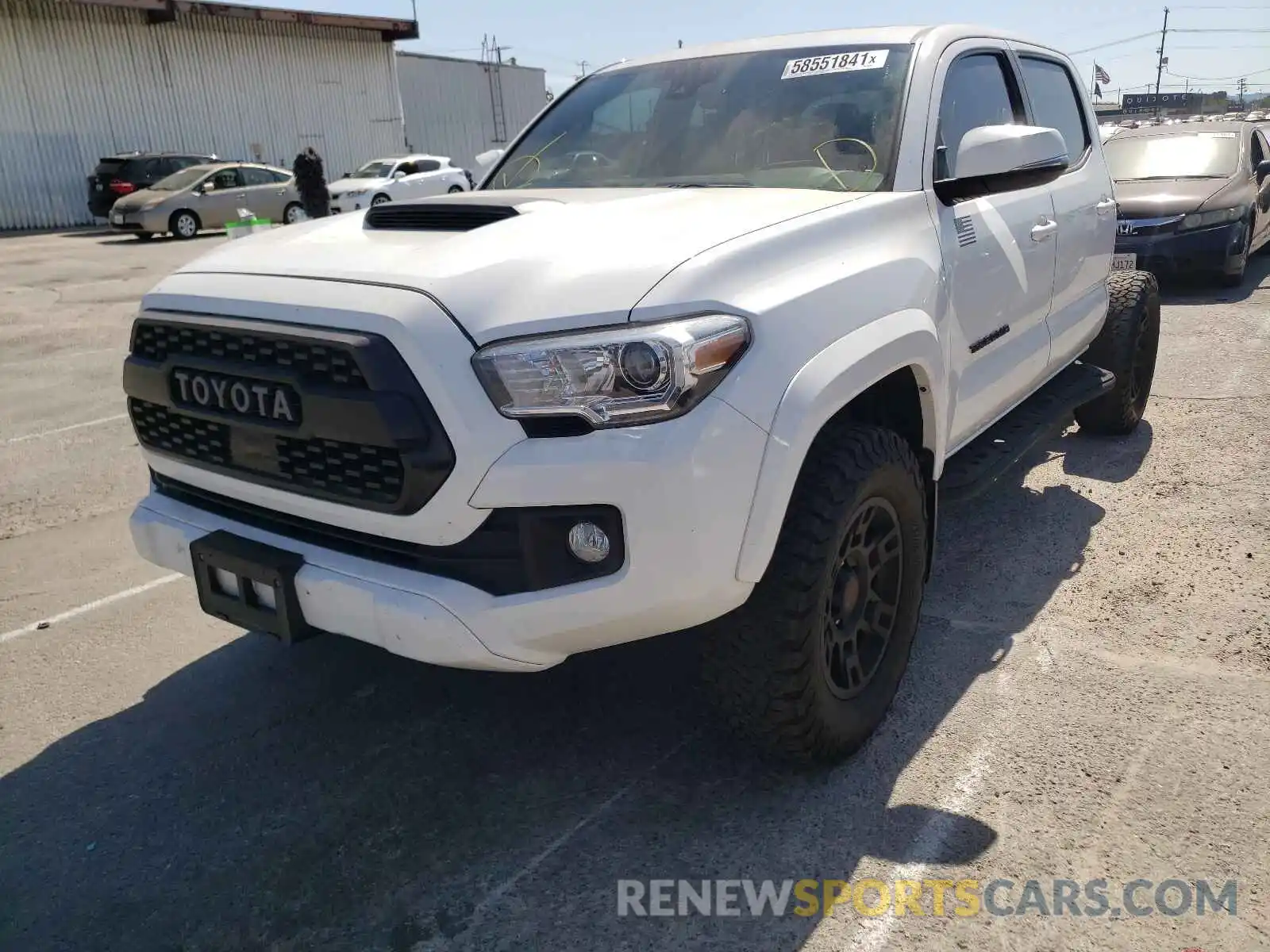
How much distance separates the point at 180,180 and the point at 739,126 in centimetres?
2165

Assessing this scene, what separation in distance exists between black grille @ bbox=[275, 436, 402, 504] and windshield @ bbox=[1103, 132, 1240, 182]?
1070 cm

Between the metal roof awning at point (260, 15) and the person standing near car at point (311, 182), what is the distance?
12.7 metres

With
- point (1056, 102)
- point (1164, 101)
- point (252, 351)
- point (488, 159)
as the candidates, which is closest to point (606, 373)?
point (252, 351)

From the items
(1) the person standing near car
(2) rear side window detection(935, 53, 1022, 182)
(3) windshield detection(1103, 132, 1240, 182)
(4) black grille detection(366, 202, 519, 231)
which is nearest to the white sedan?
(1) the person standing near car

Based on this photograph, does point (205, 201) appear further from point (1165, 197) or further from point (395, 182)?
point (1165, 197)

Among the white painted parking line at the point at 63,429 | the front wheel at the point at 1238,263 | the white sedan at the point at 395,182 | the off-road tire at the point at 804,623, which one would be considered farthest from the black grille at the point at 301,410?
the white sedan at the point at 395,182

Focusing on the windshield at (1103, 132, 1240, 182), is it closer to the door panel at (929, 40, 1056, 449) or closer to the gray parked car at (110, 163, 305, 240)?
the door panel at (929, 40, 1056, 449)

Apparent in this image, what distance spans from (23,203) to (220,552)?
27.8m

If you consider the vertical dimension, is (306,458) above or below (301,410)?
below

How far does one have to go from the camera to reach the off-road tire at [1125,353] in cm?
523

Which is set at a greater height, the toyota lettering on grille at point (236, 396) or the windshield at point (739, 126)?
the windshield at point (739, 126)

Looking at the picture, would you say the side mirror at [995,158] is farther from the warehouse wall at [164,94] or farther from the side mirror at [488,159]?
the warehouse wall at [164,94]

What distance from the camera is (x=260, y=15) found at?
29.1 metres

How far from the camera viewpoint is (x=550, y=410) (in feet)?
7.06
